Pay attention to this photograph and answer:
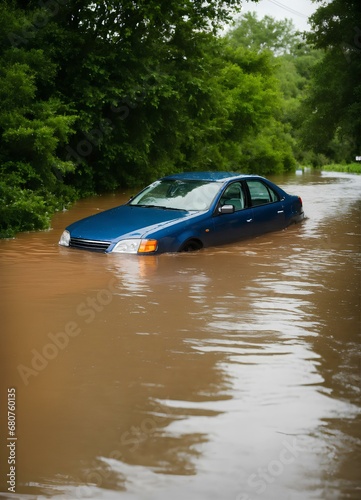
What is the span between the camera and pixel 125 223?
12.4 metres

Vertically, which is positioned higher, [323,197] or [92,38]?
[92,38]

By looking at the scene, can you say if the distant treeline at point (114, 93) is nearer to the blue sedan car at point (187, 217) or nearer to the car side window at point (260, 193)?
the blue sedan car at point (187, 217)

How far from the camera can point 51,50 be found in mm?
24375

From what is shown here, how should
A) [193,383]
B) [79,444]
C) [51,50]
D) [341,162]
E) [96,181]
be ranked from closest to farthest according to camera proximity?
[79,444], [193,383], [51,50], [96,181], [341,162]

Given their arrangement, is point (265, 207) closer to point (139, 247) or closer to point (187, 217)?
point (187, 217)

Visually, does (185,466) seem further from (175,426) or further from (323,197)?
(323,197)

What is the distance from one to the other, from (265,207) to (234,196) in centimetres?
103

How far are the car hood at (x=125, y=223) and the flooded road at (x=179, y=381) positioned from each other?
621 mm

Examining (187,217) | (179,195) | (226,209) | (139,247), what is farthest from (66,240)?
(226,209)

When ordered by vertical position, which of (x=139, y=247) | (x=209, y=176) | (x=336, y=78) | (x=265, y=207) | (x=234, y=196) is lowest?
(x=139, y=247)

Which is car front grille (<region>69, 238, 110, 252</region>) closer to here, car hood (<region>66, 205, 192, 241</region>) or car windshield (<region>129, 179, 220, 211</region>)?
car hood (<region>66, 205, 192, 241</region>)

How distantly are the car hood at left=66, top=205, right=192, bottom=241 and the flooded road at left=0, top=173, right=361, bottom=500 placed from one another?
62 cm

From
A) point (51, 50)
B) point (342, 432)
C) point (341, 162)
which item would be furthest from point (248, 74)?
point (342, 432)

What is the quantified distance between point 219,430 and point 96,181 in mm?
25802
